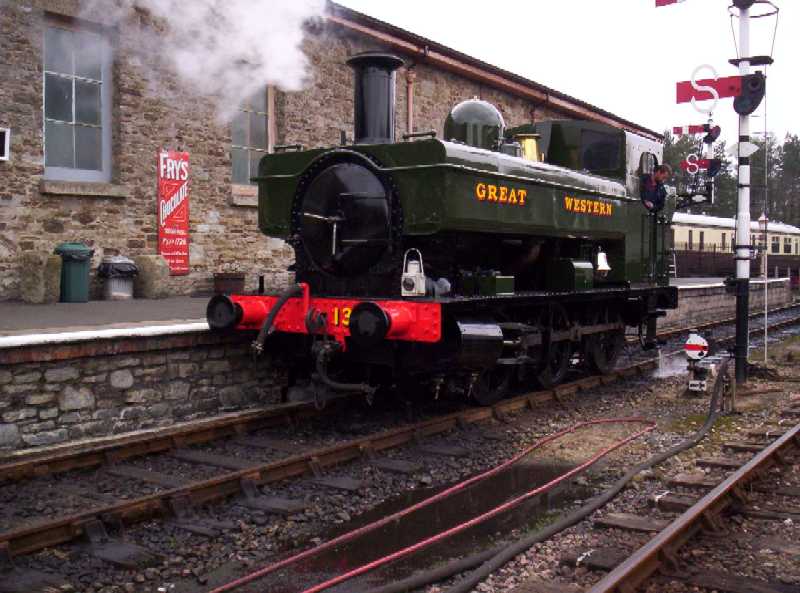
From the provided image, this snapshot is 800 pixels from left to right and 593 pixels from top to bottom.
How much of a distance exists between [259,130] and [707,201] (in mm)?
7295

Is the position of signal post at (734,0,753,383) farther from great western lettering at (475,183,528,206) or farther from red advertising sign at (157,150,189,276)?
red advertising sign at (157,150,189,276)

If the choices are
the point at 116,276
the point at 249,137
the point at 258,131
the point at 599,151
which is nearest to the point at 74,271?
the point at 116,276

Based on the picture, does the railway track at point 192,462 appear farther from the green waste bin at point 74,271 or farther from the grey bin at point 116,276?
the grey bin at point 116,276

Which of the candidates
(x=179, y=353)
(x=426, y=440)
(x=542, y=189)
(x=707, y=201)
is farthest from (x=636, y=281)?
(x=179, y=353)

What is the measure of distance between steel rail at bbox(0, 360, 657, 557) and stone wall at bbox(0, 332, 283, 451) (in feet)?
5.64

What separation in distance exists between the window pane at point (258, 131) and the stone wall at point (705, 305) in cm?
835

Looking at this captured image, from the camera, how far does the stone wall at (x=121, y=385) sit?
603cm

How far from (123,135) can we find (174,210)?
1288 mm

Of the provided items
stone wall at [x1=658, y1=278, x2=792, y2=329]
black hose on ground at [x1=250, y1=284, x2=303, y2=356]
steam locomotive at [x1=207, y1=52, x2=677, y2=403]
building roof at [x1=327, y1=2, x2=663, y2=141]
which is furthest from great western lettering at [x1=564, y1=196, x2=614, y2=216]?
stone wall at [x1=658, y1=278, x2=792, y2=329]

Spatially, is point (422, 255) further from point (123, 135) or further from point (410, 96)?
point (410, 96)

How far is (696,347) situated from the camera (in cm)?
870

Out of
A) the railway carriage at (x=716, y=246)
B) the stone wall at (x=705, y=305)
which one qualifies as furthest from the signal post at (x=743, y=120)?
the railway carriage at (x=716, y=246)

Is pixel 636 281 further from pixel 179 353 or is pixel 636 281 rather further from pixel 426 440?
pixel 179 353

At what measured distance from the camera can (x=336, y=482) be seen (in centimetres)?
532
